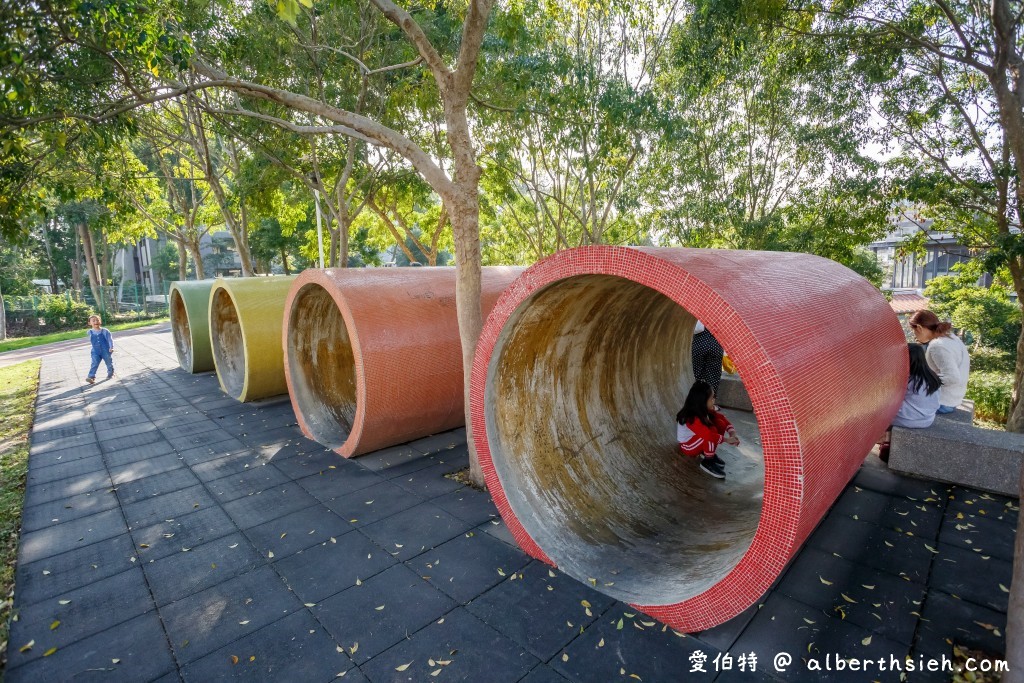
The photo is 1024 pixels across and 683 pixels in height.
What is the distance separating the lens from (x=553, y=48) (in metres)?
11.0

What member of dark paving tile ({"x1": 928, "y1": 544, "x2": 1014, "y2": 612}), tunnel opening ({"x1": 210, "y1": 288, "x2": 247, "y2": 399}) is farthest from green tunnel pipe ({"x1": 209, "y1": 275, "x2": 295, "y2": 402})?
dark paving tile ({"x1": 928, "y1": 544, "x2": 1014, "y2": 612})

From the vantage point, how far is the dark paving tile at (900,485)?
18.5ft

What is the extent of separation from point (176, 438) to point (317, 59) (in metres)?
8.35

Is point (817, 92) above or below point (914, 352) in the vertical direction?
above

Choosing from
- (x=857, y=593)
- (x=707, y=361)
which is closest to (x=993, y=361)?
(x=707, y=361)

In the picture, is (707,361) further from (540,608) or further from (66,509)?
(66,509)

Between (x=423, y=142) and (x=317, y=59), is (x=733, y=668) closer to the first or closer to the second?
Result: (x=317, y=59)

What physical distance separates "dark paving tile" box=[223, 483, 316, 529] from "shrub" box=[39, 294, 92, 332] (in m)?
28.7

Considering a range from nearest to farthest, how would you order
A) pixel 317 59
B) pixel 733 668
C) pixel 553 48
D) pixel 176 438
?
pixel 733 668, pixel 176 438, pixel 553 48, pixel 317 59

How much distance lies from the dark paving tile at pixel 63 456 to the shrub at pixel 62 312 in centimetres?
2487

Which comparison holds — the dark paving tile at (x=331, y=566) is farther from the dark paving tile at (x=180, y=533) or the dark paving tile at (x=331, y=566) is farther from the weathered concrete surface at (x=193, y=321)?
the weathered concrete surface at (x=193, y=321)

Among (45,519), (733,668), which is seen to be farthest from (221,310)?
(733,668)

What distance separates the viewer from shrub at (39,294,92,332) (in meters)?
26.9

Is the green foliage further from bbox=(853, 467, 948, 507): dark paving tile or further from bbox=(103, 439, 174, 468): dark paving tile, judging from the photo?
bbox=(103, 439, 174, 468): dark paving tile
